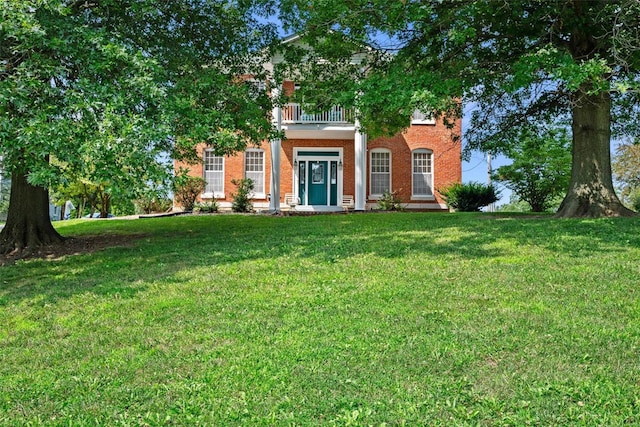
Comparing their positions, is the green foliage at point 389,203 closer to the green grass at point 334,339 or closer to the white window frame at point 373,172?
the white window frame at point 373,172

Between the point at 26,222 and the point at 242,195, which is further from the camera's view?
the point at 242,195

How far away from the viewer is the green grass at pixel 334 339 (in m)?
3.14

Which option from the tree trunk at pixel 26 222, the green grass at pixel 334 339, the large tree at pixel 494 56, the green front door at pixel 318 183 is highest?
the large tree at pixel 494 56

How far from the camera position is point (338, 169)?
859 inches

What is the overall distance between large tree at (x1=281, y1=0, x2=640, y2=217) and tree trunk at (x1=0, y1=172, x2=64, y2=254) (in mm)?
7810

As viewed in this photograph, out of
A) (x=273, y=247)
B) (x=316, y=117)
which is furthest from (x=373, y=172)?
(x=273, y=247)

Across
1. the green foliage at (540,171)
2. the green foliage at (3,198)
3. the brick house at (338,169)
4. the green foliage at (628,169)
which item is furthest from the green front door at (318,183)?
the green foliage at (3,198)

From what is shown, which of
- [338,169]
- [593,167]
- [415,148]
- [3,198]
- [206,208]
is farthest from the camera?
[3,198]

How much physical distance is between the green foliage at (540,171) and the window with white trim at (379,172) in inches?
191

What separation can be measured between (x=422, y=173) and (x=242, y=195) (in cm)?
871

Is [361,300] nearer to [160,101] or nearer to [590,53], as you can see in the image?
[160,101]

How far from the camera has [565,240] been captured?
855 centimetres

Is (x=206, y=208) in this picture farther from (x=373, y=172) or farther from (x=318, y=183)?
(x=373, y=172)

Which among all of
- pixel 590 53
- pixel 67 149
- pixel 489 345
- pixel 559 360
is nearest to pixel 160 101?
pixel 67 149
